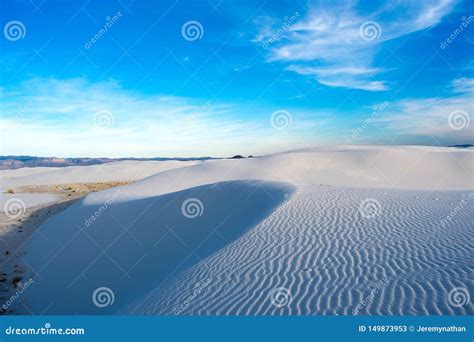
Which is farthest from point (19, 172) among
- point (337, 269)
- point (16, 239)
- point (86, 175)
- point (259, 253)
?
point (337, 269)

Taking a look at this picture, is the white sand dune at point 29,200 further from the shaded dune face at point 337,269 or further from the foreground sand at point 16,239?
the shaded dune face at point 337,269

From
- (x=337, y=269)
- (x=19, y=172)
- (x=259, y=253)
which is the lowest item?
(x=19, y=172)

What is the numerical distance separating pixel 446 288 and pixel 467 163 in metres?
30.7

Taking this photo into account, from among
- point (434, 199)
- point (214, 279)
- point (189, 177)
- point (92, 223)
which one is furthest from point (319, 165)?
point (214, 279)

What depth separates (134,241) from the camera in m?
11.9

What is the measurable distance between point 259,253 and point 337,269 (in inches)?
67.3

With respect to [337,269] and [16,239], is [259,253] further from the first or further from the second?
[16,239]

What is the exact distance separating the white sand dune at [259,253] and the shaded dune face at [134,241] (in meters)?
0.05

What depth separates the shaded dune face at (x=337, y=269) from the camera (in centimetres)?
464

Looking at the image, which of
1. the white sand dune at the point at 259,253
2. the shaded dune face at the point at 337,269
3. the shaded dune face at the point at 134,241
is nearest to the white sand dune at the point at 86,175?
the white sand dune at the point at 259,253

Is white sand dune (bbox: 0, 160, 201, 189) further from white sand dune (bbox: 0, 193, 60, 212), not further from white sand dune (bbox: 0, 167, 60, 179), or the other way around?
white sand dune (bbox: 0, 193, 60, 212)

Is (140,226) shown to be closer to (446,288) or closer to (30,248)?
(30,248)

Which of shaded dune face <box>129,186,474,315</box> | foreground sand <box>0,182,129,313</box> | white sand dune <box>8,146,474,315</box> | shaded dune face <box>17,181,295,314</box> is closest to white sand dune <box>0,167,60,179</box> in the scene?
foreground sand <box>0,182,129,313</box>

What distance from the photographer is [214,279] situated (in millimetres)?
5945
